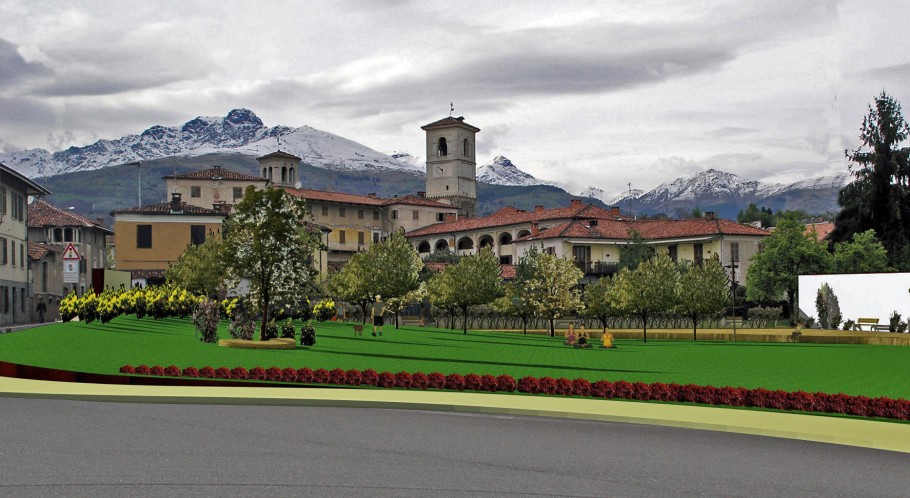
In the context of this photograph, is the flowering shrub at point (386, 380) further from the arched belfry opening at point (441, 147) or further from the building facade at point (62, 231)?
the arched belfry opening at point (441, 147)

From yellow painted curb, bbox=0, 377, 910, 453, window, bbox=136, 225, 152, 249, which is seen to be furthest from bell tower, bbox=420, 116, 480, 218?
yellow painted curb, bbox=0, 377, 910, 453

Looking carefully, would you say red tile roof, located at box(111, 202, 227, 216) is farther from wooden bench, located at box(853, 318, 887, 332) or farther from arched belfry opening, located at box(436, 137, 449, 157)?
arched belfry opening, located at box(436, 137, 449, 157)

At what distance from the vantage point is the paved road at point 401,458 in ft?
37.6

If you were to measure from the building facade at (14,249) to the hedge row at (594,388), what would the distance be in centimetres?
3928

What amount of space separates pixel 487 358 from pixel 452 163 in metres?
128

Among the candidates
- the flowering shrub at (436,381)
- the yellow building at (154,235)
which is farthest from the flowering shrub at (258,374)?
the yellow building at (154,235)

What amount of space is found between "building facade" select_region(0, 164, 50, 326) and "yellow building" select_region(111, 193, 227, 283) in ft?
45.3

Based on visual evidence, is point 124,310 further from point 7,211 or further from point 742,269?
point 742,269

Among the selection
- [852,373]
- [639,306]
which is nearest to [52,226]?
[639,306]

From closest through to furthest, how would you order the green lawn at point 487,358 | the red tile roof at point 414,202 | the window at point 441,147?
the green lawn at point 487,358 → the red tile roof at point 414,202 → the window at point 441,147

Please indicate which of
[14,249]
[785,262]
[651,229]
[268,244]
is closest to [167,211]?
[14,249]

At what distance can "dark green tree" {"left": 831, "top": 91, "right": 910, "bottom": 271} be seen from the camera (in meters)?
86.1

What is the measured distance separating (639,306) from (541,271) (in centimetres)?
648

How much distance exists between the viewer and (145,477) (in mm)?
11688
